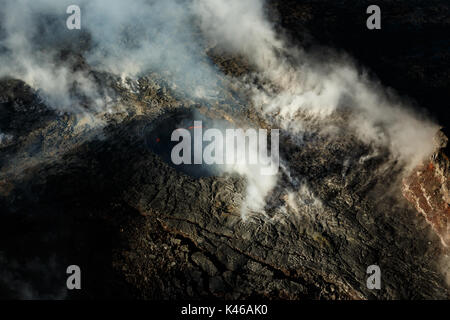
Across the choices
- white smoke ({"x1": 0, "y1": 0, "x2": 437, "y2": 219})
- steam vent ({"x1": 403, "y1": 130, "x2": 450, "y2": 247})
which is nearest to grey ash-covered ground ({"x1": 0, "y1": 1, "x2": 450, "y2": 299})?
steam vent ({"x1": 403, "y1": 130, "x2": 450, "y2": 247})

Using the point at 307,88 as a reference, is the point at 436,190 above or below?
below

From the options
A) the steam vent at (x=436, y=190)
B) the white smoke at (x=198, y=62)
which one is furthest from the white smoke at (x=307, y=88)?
the steam vent at (x=436, y=190)

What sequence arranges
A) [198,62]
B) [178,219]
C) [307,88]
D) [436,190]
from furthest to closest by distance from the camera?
[198,62] → [307,88] → [436,190] → [178,219]

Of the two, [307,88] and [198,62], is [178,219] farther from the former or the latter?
[198,62]

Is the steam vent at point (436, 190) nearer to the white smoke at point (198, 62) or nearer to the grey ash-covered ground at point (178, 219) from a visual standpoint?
the grey ash-covered ground at point (178, 219)

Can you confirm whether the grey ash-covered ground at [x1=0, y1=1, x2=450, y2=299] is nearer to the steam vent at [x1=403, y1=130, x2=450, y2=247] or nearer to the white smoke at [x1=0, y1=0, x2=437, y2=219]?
the steam vent at [x1=403, y1=130, x2=450, y2=247]

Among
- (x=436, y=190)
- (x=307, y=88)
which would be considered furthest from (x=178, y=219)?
(x=436, y=190)

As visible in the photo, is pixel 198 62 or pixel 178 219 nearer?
pixel 178 219
